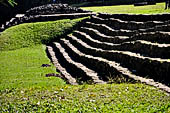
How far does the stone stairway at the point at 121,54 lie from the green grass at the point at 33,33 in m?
3.89

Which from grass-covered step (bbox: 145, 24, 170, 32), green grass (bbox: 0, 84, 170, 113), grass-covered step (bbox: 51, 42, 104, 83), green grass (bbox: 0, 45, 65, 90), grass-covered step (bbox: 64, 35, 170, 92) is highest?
grass-covered step (bbox: 145, 24, 170, 32)

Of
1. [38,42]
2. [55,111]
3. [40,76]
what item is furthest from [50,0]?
[55,111]

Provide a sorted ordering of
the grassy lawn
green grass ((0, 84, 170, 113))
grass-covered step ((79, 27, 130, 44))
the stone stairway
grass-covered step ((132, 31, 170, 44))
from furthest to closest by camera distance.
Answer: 1. grass-covered step ((79, 27, 130, 44))
2. grass-covered step ((132, 31, 170, 44))
3. the stone stairway
4. the grassy lawn
5. green grass ((0, 84, 170, 113))

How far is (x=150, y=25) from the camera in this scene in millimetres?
13922

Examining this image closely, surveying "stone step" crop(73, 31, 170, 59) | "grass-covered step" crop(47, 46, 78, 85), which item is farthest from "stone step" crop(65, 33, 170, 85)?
"grass-covered step" crop(47, 46, 78, 85)

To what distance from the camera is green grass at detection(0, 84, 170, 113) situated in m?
6.86

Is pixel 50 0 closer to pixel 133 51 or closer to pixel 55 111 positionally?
pixel 133 51

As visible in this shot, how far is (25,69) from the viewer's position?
14.2 m

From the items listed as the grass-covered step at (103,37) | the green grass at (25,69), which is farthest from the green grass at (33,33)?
the grass-covered step at (103,37)

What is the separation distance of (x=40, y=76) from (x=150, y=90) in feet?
19.2

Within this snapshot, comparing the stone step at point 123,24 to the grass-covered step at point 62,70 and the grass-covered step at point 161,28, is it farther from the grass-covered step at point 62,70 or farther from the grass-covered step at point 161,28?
the grass-covered step at point 62,70

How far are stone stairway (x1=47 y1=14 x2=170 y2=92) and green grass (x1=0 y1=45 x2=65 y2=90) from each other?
65cm

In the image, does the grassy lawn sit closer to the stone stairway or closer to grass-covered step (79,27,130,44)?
the stone stairway

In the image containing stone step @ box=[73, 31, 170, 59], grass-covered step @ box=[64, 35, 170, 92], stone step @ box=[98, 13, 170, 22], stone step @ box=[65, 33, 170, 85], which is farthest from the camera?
stone step @ box=[98, 13, 170, 22]
